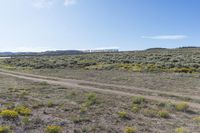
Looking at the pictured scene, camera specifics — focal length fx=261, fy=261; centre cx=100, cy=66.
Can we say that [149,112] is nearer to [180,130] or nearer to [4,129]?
[180,130]

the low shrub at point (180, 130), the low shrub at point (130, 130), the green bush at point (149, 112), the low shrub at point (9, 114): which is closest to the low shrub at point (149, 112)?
the green bush at point (149, 112)

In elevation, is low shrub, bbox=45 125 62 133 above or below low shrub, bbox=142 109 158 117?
above

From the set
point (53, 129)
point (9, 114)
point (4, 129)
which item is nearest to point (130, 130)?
point (53, 129)

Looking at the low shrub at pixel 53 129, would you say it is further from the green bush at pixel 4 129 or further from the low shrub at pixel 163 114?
the low shrub at pixel 163 114

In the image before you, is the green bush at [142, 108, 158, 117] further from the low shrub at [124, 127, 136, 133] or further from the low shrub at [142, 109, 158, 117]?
the low shrub at [124, 127, 136, 133]

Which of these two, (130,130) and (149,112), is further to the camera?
(149,112)

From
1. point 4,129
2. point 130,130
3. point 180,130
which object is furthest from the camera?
point 180,130

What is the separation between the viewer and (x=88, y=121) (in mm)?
12102

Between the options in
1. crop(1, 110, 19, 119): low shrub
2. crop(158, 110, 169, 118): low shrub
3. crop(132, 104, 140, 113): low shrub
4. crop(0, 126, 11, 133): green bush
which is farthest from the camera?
crop(132, 104, 140, 113): low shrub

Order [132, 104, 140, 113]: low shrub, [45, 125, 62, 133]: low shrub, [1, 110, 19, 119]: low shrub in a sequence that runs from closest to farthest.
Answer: [45, 125, 62, 133]: low shrub, [1, 110, 19, 119]: low shrub, [132, 104, 140, 113]: low shrub

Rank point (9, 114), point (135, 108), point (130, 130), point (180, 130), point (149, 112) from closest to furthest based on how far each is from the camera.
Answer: point (130, 130) < point (180, 130) < point (9, 114) < point (149, 112) < point (135, 108)

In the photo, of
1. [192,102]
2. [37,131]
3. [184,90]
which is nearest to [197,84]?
[184,90]

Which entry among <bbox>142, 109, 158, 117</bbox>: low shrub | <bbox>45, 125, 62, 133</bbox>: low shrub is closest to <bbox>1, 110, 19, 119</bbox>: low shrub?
<bbox>45, 125, 62, 133</bbox>: low shrub

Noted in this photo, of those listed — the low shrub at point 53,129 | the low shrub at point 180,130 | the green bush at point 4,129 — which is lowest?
the low shrub at point 180,130
